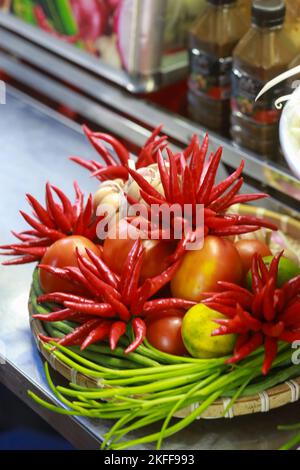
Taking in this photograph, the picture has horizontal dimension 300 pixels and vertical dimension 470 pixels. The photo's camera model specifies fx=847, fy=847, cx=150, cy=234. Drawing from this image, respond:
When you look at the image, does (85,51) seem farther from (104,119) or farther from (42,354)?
(42,354)

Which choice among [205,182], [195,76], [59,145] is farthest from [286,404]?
[59,145]

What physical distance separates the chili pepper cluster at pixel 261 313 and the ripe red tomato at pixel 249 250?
140 millimetres

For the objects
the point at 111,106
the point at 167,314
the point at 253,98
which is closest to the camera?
the point at 167,314

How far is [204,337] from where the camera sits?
1.32 metres

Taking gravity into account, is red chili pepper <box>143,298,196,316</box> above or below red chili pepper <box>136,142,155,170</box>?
below

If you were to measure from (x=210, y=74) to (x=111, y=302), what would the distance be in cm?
84

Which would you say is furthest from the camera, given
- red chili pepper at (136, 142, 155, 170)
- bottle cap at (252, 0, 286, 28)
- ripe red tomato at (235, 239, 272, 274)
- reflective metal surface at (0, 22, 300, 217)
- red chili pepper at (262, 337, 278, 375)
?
reflective metal surface at (0, 22, 300, 217)

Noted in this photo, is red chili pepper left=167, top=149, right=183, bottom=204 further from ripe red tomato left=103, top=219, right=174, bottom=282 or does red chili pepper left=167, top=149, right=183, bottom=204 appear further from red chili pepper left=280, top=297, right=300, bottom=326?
red chili pepper left=280, top=297, right=300, bottom=326

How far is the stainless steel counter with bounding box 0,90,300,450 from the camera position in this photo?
1342 millimetres

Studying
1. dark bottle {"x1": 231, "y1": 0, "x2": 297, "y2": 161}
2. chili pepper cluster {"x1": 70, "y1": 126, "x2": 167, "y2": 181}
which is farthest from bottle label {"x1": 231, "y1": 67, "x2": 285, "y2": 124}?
chili pepper cluster {"x1": 70, "y1": 126, "x2": 167, "y2": 181}

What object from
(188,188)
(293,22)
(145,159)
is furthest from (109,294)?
(293,22)

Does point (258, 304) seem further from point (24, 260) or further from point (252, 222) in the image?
point (24, 260)

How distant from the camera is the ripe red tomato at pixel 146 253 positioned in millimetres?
1436
